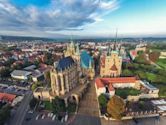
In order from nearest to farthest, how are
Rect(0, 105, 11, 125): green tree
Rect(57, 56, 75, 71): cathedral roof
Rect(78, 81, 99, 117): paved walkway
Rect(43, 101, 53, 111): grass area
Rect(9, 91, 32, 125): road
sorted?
Rect(0, 105, 11, 125): green tree < Rect(9, 91, 32, 125): road < Rect(78, 81, 99, 117): paved walkway < Rect(43, 101, 53, 111): grass area < Rect(57, 56, 75, 71): cathedral roof

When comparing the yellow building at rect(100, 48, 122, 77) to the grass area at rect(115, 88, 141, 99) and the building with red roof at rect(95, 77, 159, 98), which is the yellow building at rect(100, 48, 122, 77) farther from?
the grass area at rect(115, 88, 141, 99)

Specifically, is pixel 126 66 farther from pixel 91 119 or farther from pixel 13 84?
pixel 13 84

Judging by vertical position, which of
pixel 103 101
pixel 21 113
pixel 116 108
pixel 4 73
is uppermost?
pixel 116 108

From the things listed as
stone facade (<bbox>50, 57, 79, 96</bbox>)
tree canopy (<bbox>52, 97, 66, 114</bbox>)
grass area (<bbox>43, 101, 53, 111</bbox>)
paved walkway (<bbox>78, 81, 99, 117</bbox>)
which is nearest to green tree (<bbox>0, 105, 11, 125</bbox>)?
grass area (<bbox>43, 101, 53, 111</bbox>)

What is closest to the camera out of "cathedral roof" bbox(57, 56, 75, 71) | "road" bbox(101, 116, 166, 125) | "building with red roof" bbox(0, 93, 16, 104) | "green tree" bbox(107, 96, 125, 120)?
"green tree" bbox(107, 96, 125, 120)

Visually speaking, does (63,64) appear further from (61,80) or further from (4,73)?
(4,73)

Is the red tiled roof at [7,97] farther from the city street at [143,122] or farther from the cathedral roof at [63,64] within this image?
the city street at [143,122]

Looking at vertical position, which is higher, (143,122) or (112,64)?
(112,64)

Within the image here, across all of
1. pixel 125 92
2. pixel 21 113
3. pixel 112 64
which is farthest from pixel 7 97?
pixel 112 64
